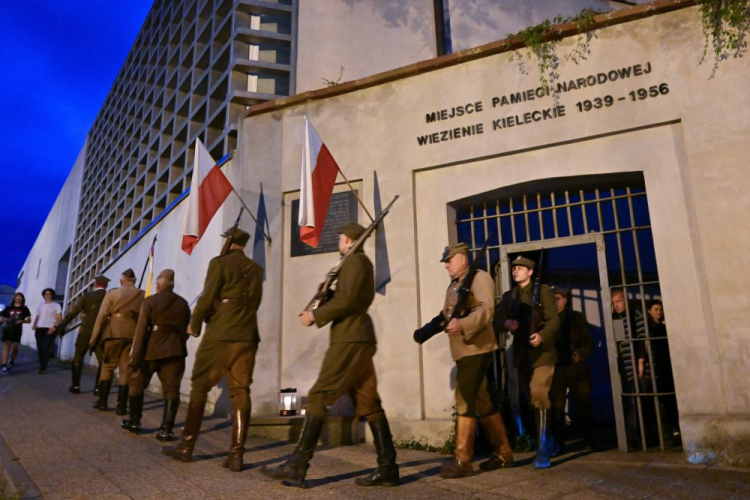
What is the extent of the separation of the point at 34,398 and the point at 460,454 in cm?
718

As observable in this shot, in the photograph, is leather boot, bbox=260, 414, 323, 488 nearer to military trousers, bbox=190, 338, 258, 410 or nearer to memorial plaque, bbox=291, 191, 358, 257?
military trousers, bbox=190, 338, 258, 410

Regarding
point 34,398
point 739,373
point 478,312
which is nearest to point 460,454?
point 478,312

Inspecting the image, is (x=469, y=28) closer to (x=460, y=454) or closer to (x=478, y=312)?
(x=478, y=312)

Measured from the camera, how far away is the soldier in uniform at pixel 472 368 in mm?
4406

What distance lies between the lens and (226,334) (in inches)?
191

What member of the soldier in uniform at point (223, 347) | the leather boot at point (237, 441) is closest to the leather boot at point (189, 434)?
the soldier in uniform at point (223, 347)

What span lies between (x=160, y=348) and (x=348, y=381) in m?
3.07

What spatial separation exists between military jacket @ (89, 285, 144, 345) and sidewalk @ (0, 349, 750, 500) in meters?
1.32

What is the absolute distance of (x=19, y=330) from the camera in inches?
477

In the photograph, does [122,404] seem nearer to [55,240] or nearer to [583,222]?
[583,222]

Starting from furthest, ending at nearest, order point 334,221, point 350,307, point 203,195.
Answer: point 203,195 → point 334,221 → point 350,307

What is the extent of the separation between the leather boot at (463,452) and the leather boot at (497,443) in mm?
318

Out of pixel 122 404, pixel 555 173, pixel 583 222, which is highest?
pixel 555 173

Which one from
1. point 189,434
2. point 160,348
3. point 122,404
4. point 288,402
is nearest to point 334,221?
point 288,402
